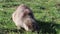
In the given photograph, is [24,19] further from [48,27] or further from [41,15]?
[41,15]

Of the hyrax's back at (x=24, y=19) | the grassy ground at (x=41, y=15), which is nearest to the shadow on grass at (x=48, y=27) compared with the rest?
the grassy ground at (x=41, y=15)

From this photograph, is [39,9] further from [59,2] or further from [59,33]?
[59,33]

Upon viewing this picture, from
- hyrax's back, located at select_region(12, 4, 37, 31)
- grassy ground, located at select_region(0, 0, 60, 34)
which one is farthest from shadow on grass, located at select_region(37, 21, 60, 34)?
hyrax's back, located at select_region(12, 4, 37, 31)

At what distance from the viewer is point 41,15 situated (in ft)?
35.9

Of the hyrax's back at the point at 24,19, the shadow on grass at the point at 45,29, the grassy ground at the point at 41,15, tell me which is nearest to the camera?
the hyrax's back at the point at 24,19

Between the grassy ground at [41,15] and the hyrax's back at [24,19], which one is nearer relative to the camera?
the hyrax's back at [24,19]

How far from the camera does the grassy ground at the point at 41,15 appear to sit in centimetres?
902

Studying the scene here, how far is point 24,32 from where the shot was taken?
859 centimetres

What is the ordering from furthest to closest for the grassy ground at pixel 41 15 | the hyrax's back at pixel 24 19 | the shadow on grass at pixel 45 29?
the grassy ground at pixel 41 15, the shadow on grass at pixel 45 29, the hyrax's back at pixel 24 19

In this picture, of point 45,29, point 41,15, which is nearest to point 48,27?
point 45,29

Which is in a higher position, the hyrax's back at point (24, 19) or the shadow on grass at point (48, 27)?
the hyrax's back at point (24, 19)

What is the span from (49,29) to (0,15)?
2617mm

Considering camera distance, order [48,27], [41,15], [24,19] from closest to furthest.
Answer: [24,19] → [48,27] → [41,15]

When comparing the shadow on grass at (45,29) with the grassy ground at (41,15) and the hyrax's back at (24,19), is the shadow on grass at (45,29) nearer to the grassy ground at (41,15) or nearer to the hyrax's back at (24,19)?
the grassy ground at (41,15)
